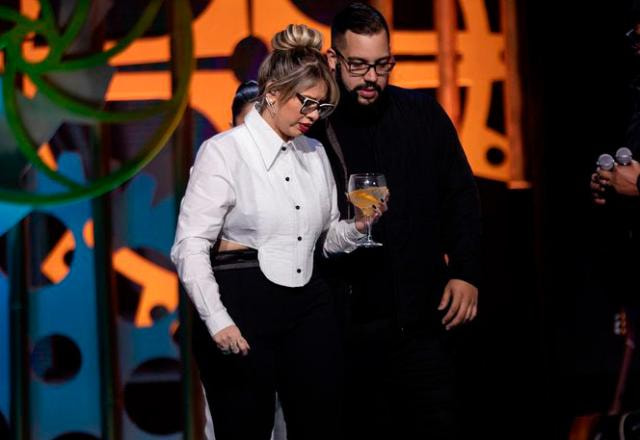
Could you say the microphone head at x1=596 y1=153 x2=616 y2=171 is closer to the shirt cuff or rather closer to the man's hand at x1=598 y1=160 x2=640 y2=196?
the man's hand at x1=598 y1=160 x2=640 y2=196

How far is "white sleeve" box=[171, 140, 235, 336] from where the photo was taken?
250 centimetres

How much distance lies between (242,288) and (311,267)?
0.68 ft

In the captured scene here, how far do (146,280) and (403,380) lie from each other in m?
1.65

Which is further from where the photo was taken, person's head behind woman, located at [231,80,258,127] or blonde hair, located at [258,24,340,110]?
person's head behind woman, located at [231,80,258,127]

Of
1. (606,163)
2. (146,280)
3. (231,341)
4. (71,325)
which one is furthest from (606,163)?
(71,325)

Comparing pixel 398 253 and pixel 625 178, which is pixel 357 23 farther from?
pixel 625 178

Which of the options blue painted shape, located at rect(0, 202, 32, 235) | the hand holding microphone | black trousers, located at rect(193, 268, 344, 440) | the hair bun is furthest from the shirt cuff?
blue painted shape, located at rect(0, 202, 32, 235)

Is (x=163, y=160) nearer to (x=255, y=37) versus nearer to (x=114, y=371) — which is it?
(x=255, y=37)

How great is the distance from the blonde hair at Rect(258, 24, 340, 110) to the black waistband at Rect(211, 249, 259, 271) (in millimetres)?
433

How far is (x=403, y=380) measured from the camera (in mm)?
3086

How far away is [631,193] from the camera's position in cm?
274

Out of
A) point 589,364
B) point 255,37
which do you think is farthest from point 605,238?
point 255,37

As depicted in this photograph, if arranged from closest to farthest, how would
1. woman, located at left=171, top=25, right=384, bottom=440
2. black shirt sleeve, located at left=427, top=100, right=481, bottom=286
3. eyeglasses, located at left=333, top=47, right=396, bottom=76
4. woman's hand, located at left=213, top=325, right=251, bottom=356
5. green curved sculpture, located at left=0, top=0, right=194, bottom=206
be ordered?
woman's hand, located at left=213, top=325, right=251, bottom=356 < woman, located at left=171, top=25, right=384, bottom=440 < eyeglasses, located at left=333, top=47, right=396, bottom=76 < black shirt sleeve, located at left=427, top=100, right=481, bottom=286 < green curved sculpture, located at left=0, top=0, right=194, bottom=206

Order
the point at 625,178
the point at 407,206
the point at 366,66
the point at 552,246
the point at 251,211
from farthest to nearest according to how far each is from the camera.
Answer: the point at 552,246 → the point at 407,206 → the point at 366,66 → the point at 625,178 → the point at 251,211
